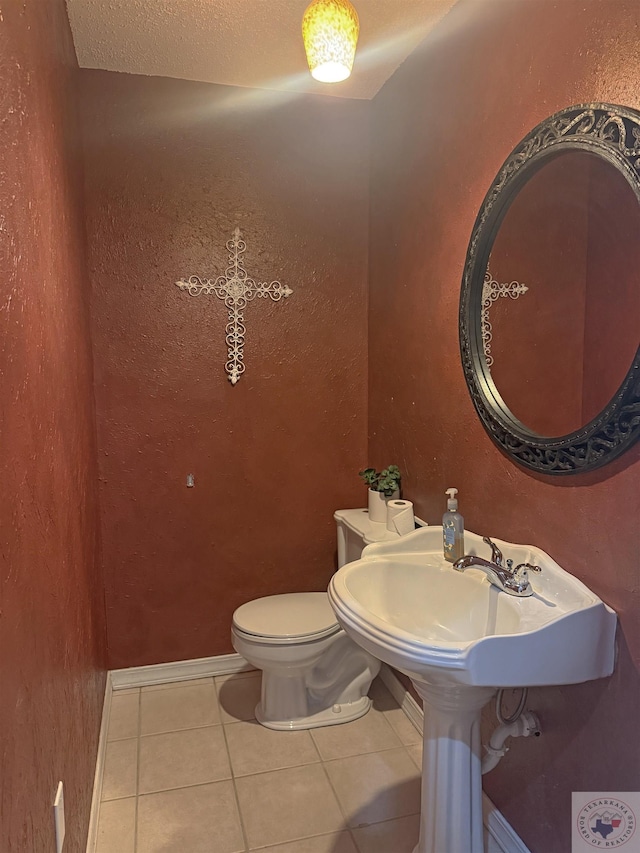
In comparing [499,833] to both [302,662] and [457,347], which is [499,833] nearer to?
[302,662]

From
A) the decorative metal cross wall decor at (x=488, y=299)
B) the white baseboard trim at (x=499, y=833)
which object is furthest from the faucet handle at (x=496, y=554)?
the white baseboard trim at (x=499, y=833)

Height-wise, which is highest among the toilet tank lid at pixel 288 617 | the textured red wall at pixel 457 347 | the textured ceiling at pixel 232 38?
the textured ceiling at pixel 232 38

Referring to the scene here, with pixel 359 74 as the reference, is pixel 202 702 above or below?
below

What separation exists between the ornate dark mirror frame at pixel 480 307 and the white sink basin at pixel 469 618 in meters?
0.28

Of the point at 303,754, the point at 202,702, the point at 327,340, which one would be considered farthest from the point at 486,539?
the point at 202,702

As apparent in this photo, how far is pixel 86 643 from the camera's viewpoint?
6.03 feet

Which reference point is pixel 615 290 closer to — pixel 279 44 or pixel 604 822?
pixel 604 822

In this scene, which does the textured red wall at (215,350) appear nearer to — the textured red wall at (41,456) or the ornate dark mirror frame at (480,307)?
the textured red wall at (41,456)

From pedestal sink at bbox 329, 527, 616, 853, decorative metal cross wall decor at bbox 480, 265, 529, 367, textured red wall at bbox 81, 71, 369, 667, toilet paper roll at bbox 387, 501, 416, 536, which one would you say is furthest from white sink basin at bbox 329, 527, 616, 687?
textured red wall at bbox 81, 71, 369, 667

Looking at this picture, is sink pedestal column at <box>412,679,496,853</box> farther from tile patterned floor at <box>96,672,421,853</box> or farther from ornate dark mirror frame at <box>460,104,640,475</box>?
ornate dark mirror frame at <box>460,104,640,475</box>

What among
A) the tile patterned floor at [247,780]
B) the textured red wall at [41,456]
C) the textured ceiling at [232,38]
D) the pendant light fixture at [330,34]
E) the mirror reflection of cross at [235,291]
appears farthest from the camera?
the mirror reflection of cross at [235,291]

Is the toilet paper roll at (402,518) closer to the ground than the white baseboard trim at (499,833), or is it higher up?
higher up

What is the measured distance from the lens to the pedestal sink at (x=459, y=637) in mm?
1231

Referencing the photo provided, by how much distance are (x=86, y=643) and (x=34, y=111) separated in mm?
1451
